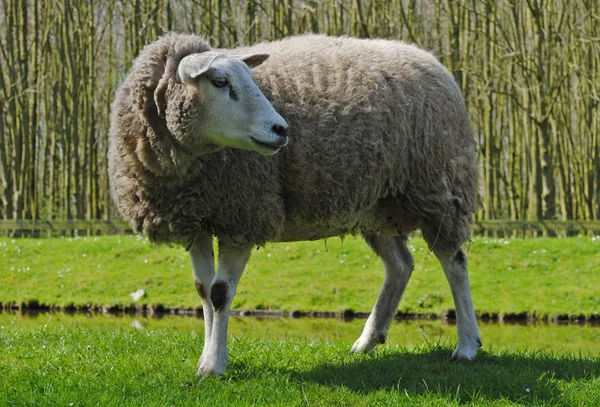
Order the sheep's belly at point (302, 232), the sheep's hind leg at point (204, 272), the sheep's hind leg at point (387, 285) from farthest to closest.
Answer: the sheep's hind leg at point (387, 285) → the sheep's belly at point (302, 232) → the sheep's hind leg at point (204, 272)

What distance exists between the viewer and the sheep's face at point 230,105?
5.24m

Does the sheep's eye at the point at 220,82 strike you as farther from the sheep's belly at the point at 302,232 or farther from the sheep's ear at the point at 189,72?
the sheep's belly at the point at 302,232

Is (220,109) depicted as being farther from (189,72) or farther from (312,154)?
(312,154)

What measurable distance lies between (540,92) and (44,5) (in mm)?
14751

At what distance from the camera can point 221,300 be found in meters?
5.73

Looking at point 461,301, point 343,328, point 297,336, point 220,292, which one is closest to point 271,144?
point 220,292

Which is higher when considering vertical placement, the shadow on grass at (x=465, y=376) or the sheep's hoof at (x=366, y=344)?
the shadow on grass at (x=465, y=376)

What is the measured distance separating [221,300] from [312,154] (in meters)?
1.28

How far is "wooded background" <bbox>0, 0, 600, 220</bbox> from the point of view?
20.8m

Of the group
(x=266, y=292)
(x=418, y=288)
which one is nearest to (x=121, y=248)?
(x=266, y=292)

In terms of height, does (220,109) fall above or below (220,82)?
below

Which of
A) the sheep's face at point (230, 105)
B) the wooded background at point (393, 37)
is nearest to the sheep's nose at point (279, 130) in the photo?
the sheep's face at point (230, 105)

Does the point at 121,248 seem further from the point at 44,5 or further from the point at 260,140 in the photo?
the point at 260,140

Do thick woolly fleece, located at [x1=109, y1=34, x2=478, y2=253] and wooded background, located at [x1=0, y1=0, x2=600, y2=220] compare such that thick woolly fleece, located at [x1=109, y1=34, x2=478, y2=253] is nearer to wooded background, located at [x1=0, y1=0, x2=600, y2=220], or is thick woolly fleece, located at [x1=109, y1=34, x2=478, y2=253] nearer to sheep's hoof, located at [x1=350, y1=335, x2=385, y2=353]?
sheep's hoof, located at [x1=350, y1=335, x2=385, y2=353]
